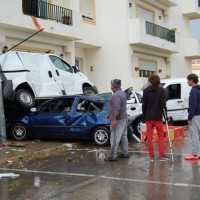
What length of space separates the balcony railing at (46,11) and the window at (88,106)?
17.8 feet

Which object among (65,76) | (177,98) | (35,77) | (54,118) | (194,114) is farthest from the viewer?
(177,98)

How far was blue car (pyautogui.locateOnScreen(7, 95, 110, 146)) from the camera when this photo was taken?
39.2ft

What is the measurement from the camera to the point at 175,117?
1664cm

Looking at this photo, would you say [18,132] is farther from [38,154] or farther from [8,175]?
[8,175]

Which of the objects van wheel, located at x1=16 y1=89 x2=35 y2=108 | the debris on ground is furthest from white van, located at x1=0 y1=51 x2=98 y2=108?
the debris on ground

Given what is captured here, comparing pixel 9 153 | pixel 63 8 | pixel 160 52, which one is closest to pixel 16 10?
pixel 63 8

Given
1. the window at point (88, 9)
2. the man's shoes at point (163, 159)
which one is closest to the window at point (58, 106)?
the man's shoes at point (163, 159)

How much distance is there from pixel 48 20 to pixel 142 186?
449 inches

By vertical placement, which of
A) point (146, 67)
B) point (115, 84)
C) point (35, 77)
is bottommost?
point (115, 84)

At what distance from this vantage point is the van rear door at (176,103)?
16.6 m

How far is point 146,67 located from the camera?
84.3ft

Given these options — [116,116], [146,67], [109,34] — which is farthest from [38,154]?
[146,67]

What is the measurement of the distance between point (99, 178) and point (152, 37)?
56.1ft

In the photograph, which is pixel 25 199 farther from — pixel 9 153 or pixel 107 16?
pixel 107 16
